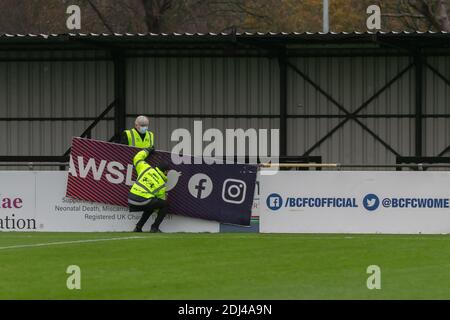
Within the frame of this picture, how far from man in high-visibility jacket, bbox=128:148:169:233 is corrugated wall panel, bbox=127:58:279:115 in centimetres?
1062

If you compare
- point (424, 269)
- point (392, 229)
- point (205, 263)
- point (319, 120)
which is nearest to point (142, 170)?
point (392, 229)

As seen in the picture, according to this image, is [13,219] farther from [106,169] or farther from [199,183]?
[199,183]

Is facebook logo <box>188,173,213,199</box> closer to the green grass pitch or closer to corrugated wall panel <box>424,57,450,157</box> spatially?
the green grass pitch

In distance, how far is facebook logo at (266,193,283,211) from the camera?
2455 cm

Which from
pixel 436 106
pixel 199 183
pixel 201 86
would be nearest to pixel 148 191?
pixel 199 183

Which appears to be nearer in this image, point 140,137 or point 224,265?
point 224,265

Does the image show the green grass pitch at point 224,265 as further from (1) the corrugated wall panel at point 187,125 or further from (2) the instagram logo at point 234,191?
(1) the corrugated wall panel at point 187,125

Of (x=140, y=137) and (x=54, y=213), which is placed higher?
(x=140, y=137)

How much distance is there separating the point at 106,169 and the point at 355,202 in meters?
5.14

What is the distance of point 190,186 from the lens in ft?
81.7

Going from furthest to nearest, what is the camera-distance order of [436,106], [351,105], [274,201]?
[351,105], [436,106], [274,201]

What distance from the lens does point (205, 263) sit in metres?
17.7

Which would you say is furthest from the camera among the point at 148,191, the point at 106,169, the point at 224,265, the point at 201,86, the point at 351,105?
the point at 201,86
